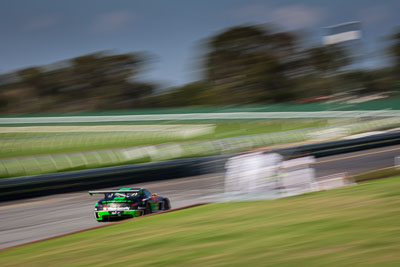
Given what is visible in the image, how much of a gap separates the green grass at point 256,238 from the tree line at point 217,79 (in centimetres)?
1774

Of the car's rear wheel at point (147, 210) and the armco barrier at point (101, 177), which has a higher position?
the car's rear wheel at point (147, 210)

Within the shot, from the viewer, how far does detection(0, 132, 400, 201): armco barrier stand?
13820mm

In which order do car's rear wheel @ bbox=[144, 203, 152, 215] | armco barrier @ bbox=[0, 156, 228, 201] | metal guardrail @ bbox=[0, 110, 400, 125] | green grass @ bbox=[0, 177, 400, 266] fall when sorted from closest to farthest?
green grass @ bbox=[0, 177, 400, 266], car's rear wheel @ bbox=[144, 203, 152, 215], armco barrier @ bbox=[0, 156, 228, 201], metal guardrail @ bbox=[0, 110, 400, 125]

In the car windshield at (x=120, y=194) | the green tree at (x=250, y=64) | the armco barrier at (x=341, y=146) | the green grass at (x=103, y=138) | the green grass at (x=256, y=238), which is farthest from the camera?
the green tree at (x=250, y=64)

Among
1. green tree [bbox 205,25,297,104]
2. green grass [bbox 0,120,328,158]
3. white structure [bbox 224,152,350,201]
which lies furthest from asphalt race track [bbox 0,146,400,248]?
green tree [bbox 205,25,297,104]

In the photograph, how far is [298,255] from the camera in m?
4.59

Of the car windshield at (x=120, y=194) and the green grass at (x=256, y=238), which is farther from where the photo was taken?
the car windshield at (x=120, y=194)

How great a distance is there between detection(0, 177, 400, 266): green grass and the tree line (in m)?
17.7

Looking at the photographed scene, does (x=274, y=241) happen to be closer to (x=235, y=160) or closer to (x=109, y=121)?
(x=235, y=160)

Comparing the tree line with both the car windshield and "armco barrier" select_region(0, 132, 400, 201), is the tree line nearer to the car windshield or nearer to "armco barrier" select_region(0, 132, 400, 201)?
"armco barrier" select_region(0, 132, 400, 201)

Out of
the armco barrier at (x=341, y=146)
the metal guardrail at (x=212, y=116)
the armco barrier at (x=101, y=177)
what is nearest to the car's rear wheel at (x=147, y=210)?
the armco barrier at (x=101, y=177)

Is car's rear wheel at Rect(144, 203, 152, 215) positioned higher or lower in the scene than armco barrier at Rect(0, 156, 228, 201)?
higher

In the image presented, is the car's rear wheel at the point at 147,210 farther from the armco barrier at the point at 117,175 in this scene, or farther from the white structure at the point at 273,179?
the armco barrier at the point at 117,175

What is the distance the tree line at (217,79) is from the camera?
34812mm
